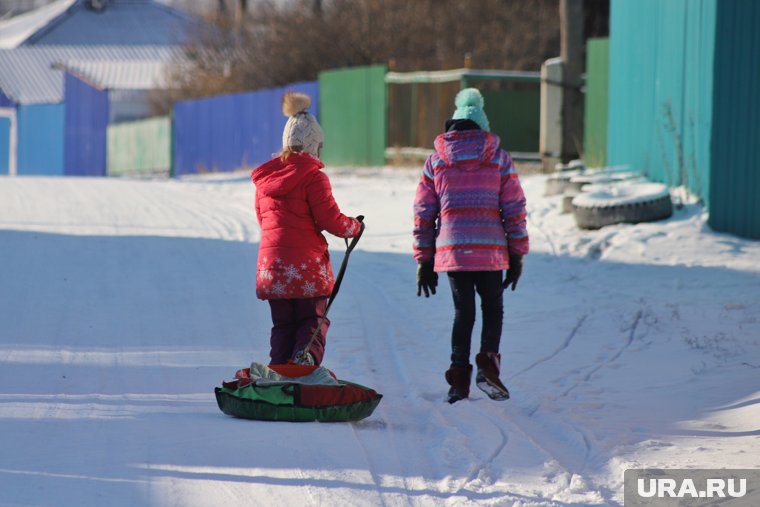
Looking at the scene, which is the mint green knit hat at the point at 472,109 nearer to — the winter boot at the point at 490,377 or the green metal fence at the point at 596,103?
the winter boot at the point at 490,377

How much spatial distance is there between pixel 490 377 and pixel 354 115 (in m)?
18.5

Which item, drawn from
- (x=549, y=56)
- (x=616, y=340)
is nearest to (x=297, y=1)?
(x=549, y=56)

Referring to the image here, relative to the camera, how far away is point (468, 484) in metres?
4.95

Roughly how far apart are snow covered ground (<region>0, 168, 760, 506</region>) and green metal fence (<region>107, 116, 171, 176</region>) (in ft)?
64.6

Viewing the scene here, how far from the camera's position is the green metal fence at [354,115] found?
23766mm

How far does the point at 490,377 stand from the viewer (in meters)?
6.56

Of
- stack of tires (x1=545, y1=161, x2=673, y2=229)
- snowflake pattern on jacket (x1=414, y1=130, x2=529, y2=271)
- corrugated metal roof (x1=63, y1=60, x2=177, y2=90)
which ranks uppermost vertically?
corrugated metal roof (x1=63, y1=60, x2=177, y2=90)

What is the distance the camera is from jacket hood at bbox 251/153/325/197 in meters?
6.29

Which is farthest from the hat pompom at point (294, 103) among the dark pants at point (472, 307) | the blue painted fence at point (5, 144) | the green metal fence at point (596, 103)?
the blue painted fence at point (5, 144)

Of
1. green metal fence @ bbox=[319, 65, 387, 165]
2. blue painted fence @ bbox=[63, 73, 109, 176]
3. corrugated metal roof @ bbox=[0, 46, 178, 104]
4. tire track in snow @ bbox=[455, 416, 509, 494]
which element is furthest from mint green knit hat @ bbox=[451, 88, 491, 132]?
corrugated metal roof @ bbox=[0, 46, 178, 104]

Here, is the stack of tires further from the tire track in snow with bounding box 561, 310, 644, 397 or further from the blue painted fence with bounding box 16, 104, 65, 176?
the blue painted fence with bounding box 16, 104, 65, 176

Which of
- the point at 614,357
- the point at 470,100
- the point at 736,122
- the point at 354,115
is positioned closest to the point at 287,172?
the point at 470,100

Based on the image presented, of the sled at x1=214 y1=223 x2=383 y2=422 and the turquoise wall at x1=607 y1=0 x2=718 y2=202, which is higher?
the turquoise wall at x1=607 y1=0 x2=718 y2=202

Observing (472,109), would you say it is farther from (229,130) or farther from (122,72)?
(122,72)
